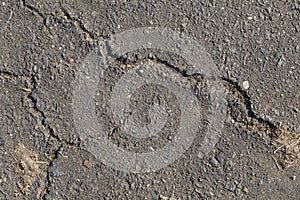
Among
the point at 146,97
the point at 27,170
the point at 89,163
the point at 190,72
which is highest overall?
the point at 190,72

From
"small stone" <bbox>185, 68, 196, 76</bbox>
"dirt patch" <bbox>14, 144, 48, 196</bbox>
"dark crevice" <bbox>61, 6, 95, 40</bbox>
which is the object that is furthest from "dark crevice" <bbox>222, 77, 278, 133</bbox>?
"dirt patch" <bbox>14, 144, 48, 196</bbox>

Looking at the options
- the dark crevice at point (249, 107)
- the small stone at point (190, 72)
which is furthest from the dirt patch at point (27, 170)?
the dark crevice at point (249, 107)

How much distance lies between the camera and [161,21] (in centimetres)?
268

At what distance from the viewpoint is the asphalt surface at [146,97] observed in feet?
8.65

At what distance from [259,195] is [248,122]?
0.43m

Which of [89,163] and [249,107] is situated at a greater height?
[249,107]

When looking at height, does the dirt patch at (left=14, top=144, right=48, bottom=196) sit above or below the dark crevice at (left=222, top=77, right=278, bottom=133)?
below

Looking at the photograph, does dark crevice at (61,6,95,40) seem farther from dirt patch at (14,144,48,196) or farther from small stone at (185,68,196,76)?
dirt patch at (14,144,48,196)

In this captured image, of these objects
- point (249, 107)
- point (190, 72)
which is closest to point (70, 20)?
point (190, 72)

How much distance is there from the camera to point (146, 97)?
266 centimetres

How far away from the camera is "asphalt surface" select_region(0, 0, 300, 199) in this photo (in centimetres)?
264

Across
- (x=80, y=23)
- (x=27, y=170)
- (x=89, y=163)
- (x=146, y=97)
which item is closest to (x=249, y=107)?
(x=146, y=97)

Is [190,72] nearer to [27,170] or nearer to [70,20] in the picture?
[70,20]

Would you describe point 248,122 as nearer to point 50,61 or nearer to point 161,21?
point 161,21
